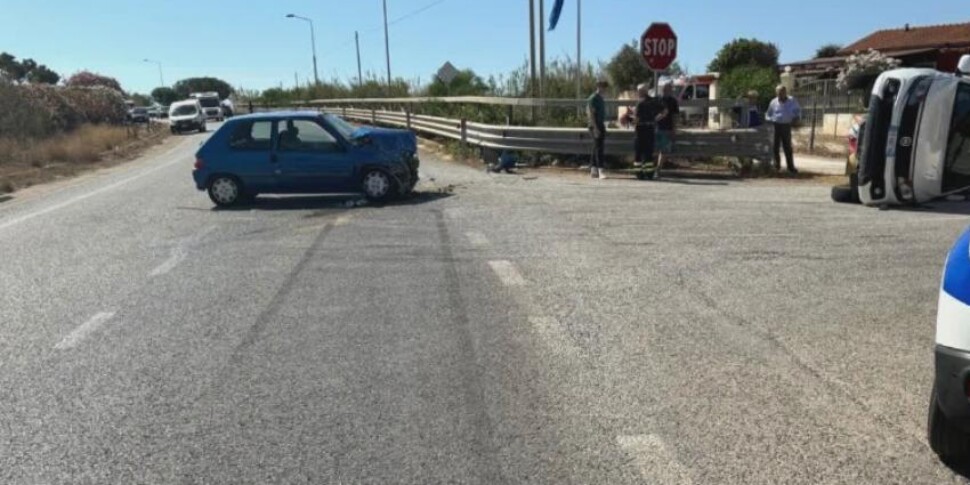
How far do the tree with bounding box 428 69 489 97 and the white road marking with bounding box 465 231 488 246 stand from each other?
15.4 meters

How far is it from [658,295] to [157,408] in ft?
12.8

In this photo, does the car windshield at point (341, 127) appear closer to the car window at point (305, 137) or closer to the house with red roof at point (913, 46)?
the car window at point (305, 137)

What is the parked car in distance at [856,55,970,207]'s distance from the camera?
1000 centimetres

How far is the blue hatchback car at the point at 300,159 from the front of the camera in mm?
12883


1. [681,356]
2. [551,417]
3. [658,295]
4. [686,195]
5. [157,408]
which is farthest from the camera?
[686,195]

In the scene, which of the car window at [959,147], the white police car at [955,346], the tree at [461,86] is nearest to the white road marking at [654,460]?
the white police car at [955,346]

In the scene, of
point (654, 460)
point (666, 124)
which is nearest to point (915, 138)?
point (666, 124)

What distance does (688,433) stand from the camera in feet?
13.2

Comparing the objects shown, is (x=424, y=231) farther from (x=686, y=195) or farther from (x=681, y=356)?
(x=681, y=356)

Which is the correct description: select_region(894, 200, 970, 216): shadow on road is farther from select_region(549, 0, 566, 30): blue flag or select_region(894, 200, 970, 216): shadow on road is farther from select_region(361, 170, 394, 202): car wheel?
select_region(549, 0, 566, 30): blue flag

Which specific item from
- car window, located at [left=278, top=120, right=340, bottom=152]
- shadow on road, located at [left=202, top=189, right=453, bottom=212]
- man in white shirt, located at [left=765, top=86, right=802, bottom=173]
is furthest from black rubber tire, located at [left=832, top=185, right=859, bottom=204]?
car window, located at [left=278, top=120, right=340, bottom=152]

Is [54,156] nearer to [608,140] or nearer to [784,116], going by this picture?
[608,140]

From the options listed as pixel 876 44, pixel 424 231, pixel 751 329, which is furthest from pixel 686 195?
pixel 876 44

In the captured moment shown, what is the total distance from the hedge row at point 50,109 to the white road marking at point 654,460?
35.6 metres
